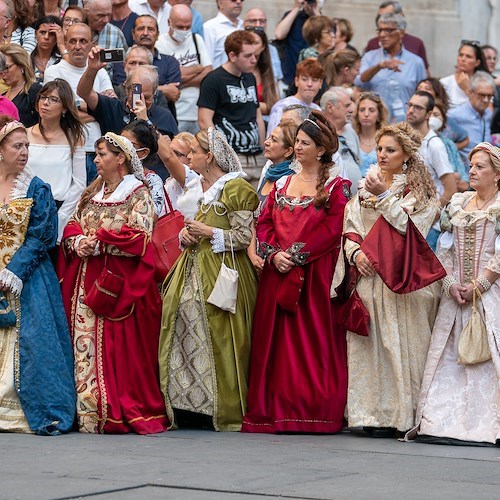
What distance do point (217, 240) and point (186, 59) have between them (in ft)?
13.6

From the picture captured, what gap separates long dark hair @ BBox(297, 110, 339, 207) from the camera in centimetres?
940

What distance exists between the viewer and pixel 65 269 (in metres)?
9.45

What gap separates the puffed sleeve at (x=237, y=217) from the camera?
30.9 feet

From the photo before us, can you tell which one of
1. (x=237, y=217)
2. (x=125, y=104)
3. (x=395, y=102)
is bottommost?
(x=237, y=217)

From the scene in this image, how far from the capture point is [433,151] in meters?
11.9

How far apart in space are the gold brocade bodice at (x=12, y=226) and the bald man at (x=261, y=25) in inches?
188

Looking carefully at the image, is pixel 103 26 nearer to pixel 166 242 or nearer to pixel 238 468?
pixel 166 242

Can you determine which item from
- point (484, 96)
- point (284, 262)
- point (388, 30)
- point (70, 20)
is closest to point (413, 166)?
point (284, 262)

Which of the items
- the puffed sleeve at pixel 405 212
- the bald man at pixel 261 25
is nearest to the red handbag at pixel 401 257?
the puffed sleeve at pixel 405 212

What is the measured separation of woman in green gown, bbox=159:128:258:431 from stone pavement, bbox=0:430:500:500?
0.88 feet

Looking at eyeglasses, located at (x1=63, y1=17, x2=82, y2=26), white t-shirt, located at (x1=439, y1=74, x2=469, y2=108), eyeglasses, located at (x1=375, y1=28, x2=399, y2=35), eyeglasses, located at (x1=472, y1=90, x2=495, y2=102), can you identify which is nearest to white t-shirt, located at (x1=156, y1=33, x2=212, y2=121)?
eyeglasses, located at (x1=63, y1=17, x2=82, y2=26)

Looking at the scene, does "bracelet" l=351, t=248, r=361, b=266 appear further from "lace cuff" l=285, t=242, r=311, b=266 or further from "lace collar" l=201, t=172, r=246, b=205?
"lace collar" l=201, t=172, r=246, b=205

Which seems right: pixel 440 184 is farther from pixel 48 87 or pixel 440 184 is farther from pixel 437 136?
pixel 48 87

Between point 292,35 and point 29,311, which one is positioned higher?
point 292,35
